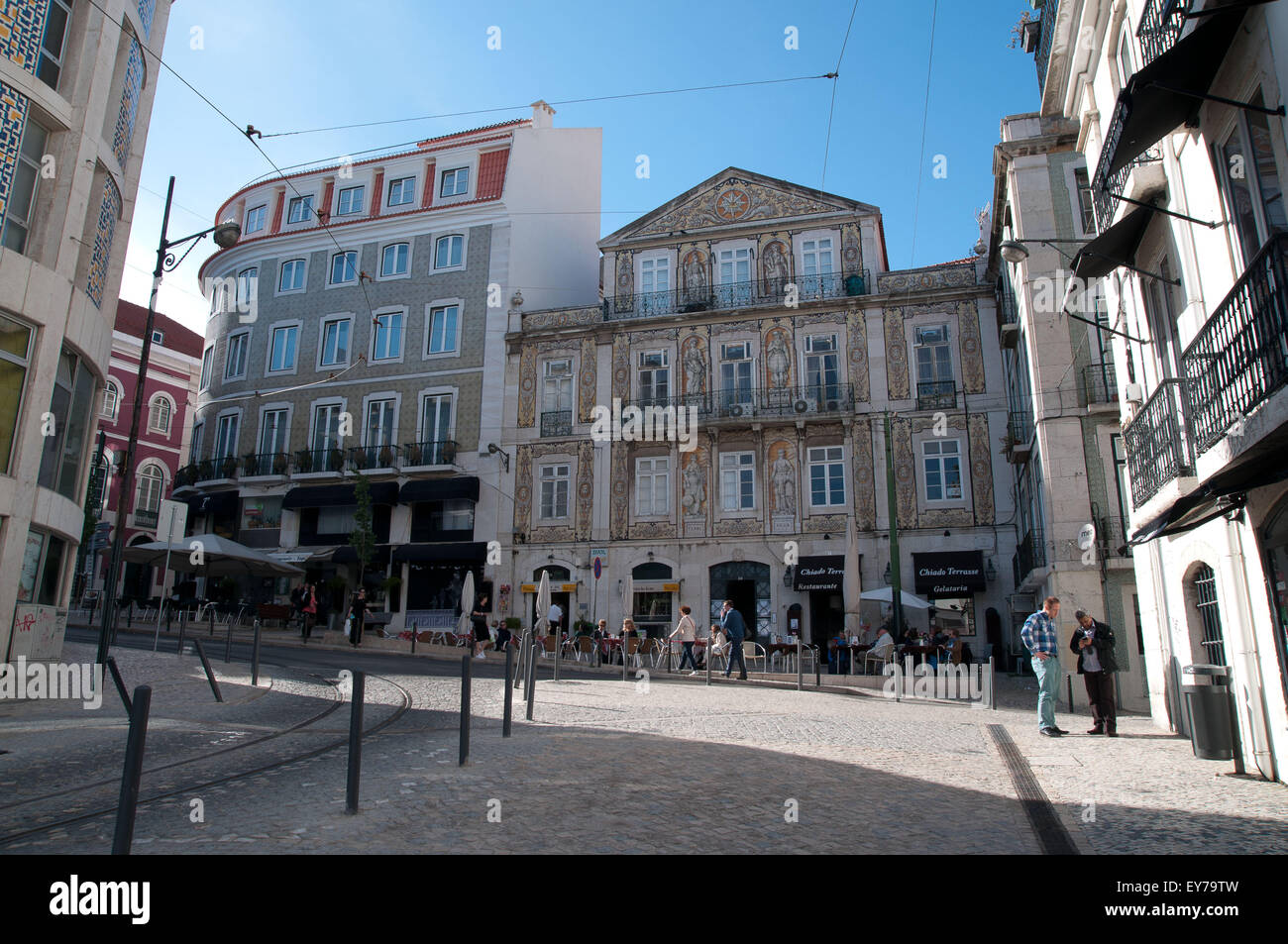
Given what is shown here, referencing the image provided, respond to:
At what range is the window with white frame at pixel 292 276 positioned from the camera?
36.1 m

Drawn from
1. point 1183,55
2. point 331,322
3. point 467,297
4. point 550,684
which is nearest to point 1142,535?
point 1183,55

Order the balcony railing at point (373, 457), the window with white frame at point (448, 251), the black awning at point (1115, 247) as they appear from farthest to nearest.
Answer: the window with white frame at point (448, 251) → the balcony railing at point (373, 457) → the black awning at point (1115, 247)

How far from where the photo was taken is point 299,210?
37.2m

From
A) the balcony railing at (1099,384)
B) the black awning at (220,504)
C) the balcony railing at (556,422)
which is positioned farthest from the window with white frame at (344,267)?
the balcony railing at (1099,384)

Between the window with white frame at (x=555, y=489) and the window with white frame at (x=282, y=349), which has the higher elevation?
the window with white frame at (x=282, y=349)

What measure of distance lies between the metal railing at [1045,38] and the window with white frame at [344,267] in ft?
84.2

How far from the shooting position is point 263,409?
115ft

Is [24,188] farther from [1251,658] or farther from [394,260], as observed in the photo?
[394,260]

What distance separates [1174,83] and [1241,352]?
2.44 metres

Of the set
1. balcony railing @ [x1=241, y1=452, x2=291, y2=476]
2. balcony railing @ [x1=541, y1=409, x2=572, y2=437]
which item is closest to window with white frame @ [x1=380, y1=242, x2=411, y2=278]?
balcony railing @ [x1=241, y1=452, x2=291, y2=476]

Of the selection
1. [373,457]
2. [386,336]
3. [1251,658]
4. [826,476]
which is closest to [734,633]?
[826,476]

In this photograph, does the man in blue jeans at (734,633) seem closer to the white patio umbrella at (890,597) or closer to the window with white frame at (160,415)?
the white patio umbrella at (890,597)

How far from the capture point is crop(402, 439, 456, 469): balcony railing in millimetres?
30875

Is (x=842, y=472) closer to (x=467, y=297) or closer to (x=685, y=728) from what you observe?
(x=467, y=297)
